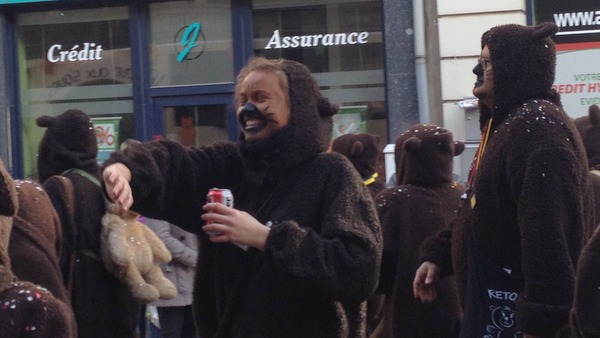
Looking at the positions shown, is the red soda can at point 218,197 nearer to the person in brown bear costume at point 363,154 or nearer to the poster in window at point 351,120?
the person in brown bear costume at point 363,154

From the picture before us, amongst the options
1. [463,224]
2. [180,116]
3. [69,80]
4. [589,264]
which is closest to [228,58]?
[180,116]

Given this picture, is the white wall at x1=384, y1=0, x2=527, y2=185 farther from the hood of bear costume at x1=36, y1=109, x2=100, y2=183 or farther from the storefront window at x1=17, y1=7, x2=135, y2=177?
the hood of bear costume at x1=36, y1=109, x2=100, y2=183

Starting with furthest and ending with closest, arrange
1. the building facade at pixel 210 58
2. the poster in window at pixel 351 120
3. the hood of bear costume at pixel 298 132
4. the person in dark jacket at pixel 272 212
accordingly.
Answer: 1. the poster in window at pixel 351 120
2. the building facade at pixel 210 58
3. the hood of bear costume at pixel 298 132
4. the person in dark jacket at pixel 272 212

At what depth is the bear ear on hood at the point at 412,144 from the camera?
5.44 meters

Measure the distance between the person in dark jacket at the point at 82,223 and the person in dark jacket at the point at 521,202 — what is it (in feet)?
7.89

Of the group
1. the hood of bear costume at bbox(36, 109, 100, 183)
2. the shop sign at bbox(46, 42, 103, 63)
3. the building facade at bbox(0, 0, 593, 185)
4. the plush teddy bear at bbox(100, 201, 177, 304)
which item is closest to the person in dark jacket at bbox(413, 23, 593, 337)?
the plush teddy bear at bbox(100, 201, 177, 304)

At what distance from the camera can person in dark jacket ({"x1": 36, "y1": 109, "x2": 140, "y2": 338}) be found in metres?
5.82

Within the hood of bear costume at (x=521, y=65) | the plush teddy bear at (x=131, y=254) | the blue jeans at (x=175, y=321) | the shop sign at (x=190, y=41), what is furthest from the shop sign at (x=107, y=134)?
the hood of bear costume at (x=521, y=65)

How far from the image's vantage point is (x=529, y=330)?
143 inches

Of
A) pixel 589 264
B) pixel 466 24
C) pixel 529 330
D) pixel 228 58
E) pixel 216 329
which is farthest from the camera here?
pixel 228 58

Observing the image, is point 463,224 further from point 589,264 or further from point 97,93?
point 97,93

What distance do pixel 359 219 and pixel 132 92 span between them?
681 cm

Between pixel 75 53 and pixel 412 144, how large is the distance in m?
5.77

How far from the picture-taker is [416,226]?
17.7 feet
